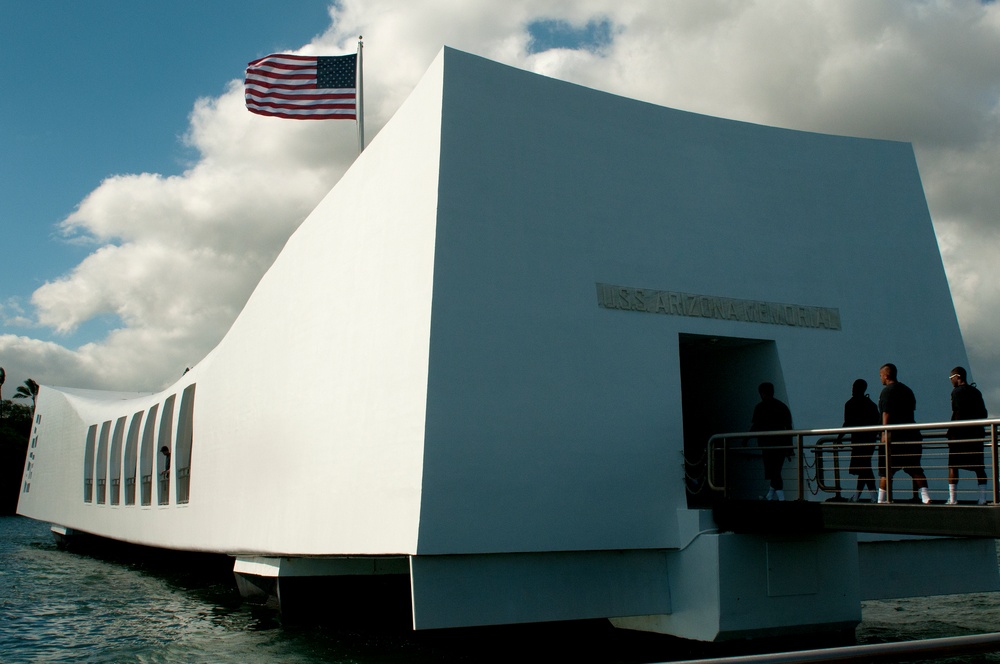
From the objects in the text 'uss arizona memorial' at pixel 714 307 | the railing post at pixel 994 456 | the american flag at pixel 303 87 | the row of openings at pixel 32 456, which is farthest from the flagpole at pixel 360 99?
the row of openings at pixel 32 456

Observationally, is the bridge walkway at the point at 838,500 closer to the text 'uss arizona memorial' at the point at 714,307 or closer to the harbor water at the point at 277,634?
the harbor water at the point at 277,634


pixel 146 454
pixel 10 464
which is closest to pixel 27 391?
pixel 10 464

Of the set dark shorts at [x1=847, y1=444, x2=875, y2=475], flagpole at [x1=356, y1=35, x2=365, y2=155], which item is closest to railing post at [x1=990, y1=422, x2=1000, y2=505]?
dark shorts at [x1=847, y1=444, x2=875, y2=475]

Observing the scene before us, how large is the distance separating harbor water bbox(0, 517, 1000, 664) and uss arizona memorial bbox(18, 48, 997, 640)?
81 cm

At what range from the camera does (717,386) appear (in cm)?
1228

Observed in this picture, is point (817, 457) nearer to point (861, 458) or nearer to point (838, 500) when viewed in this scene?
point (861, 458)

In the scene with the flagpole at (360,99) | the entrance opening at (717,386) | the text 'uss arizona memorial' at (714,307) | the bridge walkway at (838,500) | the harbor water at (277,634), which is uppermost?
the flagpole at (360,99)

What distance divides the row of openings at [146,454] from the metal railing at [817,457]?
12644 mm

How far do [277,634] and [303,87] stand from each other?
28.3 ft

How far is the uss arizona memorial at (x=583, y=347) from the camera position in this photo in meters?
9.08

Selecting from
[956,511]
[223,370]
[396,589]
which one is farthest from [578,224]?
[223,370]

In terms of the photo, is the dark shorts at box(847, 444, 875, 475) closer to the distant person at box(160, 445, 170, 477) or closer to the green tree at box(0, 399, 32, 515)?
the distant person at box(160, 445, 170, 477)

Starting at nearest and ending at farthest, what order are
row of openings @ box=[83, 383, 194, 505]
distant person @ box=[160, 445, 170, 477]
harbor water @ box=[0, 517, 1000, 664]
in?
harbor water @ box=[0, 517, 1000, 664] < row of openings @ box=[83, 383, 194, 505] < distant person @ box=[160, 445, 170, 477]

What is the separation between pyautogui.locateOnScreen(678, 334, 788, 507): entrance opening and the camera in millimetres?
10922
